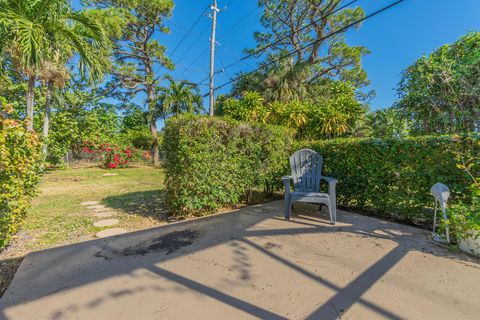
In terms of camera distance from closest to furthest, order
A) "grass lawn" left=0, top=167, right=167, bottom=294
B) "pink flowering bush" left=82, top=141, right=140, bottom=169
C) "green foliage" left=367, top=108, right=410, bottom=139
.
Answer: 1. "grass lawn" left=0, top=167, right=167, bottom=294
2. "green foliage" left=367, top=108, right=410, bottom=139
3. "pink flowering bush" left=82, top=141, right=140, bottom=169

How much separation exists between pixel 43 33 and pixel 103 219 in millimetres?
4670

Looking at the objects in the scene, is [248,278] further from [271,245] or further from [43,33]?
[43,33]

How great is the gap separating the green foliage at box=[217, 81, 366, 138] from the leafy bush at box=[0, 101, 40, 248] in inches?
255

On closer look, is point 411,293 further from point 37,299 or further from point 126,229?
point 126,229

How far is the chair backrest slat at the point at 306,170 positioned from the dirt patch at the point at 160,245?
1808 millimetres

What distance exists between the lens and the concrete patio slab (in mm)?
1294

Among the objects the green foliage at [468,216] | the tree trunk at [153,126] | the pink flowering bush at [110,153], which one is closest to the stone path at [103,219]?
the green foliage at [468,216]

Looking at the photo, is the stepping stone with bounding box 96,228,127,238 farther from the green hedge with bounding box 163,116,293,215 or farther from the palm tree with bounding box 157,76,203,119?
the palm tree with bounding box 157,76,203,119

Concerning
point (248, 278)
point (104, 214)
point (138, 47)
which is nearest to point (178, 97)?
point (138, 47)

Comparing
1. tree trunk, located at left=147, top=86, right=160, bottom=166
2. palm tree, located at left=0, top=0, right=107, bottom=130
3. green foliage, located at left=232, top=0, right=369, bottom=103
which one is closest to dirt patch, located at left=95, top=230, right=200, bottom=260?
palm tree, located at left=0, top=0, right=107, bottom=130

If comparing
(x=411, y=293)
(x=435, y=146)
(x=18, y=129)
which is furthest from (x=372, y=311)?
(x=18, y=129)

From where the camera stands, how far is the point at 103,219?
3.25 m

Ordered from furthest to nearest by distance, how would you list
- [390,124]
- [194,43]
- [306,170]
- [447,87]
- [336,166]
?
1. [194,43]
2. [390,124]
3. [447,87]
4. [336,166]
5. [306,170]

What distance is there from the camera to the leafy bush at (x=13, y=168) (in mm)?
1863
